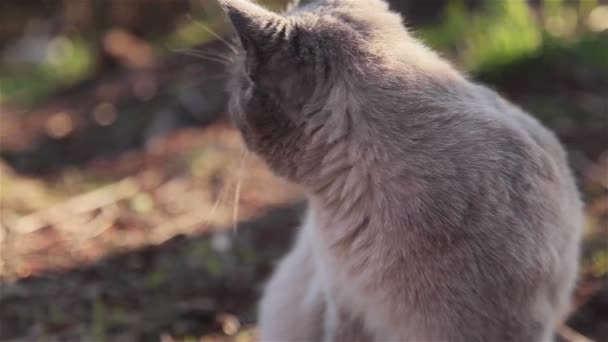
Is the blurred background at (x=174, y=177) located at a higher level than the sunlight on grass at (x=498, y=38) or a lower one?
lower

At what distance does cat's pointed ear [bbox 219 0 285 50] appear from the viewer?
1.18 metres

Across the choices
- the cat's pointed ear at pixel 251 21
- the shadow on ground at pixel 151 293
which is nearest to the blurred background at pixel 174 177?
the shadow on ground at pixel 151 293

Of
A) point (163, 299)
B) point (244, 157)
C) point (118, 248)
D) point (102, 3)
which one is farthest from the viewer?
point (102, 3)

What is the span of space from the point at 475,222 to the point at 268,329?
73 cm

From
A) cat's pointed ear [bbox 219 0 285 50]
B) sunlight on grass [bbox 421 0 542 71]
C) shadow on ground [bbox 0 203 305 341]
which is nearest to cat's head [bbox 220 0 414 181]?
cat's pointed ear [bbox 219 0 285 50]

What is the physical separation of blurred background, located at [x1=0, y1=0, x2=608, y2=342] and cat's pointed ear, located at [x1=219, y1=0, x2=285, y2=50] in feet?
1.31

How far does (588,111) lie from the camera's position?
3.16m

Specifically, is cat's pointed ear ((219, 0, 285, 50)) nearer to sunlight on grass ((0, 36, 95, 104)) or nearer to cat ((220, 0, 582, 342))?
cat ((220, 0, 582, 342))

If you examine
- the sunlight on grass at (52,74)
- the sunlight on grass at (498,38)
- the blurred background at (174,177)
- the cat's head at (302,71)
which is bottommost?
the sunlight on grass at (52,74)

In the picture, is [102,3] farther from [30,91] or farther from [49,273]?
[49,273]

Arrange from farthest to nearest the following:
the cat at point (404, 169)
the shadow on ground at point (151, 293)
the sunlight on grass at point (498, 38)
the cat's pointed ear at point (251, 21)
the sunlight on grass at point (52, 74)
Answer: the sunlight on grass at point (52, 74), the sunlight on grass at point (498, 38), the shadow on ground at point (151, 293), the cat at point (404, 169), the cat's pointed ear at point (251, 21)

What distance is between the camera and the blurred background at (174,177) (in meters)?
2.11

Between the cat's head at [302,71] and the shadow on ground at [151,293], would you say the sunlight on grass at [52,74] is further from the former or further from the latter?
the cat's head at [302,71]

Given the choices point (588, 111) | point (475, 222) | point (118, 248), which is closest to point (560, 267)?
point (475, 222)
